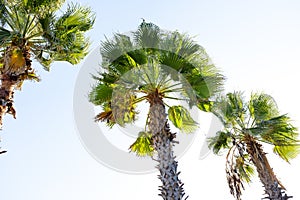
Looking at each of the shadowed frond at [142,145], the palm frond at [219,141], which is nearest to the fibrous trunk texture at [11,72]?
the shadowed frond at [142,145]

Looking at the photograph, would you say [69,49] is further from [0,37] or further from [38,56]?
[0,37]

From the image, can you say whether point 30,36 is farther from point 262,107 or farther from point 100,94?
point 262,107

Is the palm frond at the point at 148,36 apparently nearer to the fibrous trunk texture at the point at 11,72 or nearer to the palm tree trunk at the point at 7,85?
the fibrous trunk texture at the point at 11,72

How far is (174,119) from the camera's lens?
9.55 meters

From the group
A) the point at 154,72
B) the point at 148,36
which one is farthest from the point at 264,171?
the point at 148,36

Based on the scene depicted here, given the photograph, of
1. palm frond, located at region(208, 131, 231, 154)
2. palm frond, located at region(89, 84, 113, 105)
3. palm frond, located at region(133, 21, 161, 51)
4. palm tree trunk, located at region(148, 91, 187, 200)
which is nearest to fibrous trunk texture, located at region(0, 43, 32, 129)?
palm frond, located at region(89, 84, 113, 105)

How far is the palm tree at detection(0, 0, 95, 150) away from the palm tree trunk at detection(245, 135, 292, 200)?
6751mm

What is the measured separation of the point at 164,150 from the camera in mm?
7008

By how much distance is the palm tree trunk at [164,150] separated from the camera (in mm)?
6379

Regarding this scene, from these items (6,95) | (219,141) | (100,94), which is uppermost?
(100,94)

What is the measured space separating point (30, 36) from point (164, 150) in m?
4.95

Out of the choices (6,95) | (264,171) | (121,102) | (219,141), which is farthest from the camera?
(219,141)

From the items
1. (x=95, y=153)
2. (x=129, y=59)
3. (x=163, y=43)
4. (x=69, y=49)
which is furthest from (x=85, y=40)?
(x=95, y=153)

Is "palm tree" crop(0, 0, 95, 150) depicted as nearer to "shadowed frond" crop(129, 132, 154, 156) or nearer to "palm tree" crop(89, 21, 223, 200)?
"palm tree" crop(89, 21, 223, 200)
